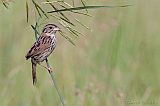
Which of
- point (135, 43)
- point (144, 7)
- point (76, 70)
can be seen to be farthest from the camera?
point (144, 7)

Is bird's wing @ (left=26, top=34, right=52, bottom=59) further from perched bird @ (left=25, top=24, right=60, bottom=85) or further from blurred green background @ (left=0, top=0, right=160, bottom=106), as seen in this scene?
blurred green background @ (left=0, top=0, right=160, bottom=106)

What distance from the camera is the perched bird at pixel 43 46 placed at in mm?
2773

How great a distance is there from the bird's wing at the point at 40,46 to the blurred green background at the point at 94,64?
1408 mm

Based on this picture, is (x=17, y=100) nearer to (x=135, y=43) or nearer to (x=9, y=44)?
(x=9, y=44)

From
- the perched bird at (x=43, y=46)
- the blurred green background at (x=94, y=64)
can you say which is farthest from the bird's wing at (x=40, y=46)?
the blurred green background at (x=94, y=64)

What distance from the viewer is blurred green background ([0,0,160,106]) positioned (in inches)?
188

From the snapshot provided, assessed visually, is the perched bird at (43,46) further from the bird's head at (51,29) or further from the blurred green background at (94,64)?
the blurred green background at (94,64)

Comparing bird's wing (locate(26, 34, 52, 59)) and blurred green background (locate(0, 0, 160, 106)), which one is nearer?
bird's wing (locate(26, 34, 52, 59))

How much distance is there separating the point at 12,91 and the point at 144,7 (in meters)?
2.52

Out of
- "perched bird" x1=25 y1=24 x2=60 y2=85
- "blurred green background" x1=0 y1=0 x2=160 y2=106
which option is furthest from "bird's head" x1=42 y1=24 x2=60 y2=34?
"blurred green background" x1=0 y1=0 x2=160 y2=106

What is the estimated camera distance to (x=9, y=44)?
18.5ft

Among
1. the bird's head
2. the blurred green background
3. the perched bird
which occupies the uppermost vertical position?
the bird's head

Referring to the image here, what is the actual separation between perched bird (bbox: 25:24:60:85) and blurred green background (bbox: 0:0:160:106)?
140cm

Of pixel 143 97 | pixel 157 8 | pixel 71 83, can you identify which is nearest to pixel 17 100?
pixel 71 83
